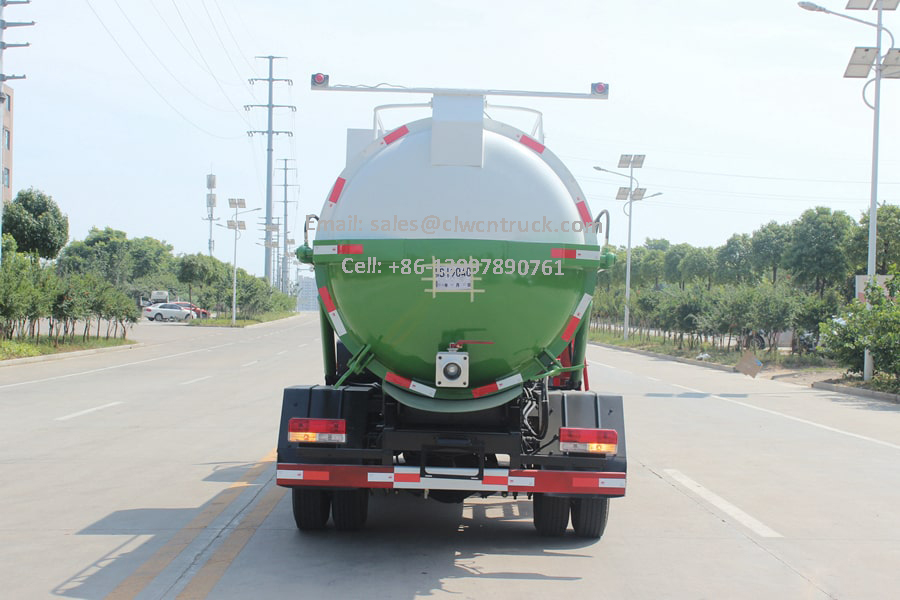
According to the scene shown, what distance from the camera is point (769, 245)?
52875 mm

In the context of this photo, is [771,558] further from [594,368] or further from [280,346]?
[280,346]

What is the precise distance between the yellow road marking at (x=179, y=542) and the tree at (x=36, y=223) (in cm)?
4625

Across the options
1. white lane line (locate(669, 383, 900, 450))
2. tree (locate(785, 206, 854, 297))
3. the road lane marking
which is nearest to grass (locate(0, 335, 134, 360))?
white lane line (locate(669, 383, 900, 450))

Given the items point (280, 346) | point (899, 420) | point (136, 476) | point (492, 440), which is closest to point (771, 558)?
point (492, 440)

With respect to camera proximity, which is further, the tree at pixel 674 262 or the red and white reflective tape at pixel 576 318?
the tree at pixel 674 262

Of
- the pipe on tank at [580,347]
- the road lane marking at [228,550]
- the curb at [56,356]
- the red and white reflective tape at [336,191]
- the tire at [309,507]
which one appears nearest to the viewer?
the road lane marking at [228,550]

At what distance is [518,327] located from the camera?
6023 millimetres

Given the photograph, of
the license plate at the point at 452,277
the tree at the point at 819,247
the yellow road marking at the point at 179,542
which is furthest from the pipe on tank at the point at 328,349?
the tree at the point at 819,247

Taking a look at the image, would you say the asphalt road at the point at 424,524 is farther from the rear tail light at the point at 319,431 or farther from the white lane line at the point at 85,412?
the rear tail light at the point at 319,431

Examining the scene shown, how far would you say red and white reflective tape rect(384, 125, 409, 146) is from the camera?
621cm

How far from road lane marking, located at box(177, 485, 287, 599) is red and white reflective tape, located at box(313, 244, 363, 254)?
7.03 ft

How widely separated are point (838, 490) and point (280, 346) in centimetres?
2946

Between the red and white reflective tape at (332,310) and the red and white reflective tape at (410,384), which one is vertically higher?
the red and white reflective tape at (332,310)

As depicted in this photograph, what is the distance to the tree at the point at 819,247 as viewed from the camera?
1512 inches
